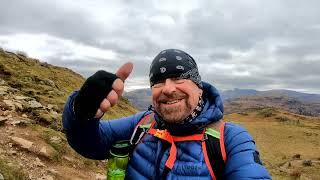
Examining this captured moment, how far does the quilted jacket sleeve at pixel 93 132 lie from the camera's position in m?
4.48

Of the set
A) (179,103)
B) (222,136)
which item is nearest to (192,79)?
(179,103)

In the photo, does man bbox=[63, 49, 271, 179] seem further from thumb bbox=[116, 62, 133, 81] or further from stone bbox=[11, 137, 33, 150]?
stone bbox=[11, 137, 33, 150]

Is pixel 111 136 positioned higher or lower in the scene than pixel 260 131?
higher

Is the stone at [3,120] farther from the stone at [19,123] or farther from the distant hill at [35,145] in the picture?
the stone at [19,123]

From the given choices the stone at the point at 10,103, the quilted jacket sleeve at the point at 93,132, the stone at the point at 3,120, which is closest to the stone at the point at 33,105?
the stone at the point at 10,103

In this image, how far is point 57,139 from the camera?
14.3m

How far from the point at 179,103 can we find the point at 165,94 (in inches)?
7.1

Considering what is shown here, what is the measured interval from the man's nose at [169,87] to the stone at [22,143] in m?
9.59

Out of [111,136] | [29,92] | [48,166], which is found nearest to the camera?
[111,136]

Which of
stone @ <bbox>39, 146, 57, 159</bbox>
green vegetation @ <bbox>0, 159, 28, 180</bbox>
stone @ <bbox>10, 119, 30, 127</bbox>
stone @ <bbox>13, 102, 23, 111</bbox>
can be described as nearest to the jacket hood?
green vegetation @ <bbox>0, 159, 28, 180</bbox>

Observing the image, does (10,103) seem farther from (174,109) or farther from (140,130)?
(174,109)

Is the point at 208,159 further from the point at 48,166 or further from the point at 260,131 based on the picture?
the point at 260,131

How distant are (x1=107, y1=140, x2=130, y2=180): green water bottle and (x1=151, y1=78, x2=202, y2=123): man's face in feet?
2.04

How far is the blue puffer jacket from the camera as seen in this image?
13.4 feet
